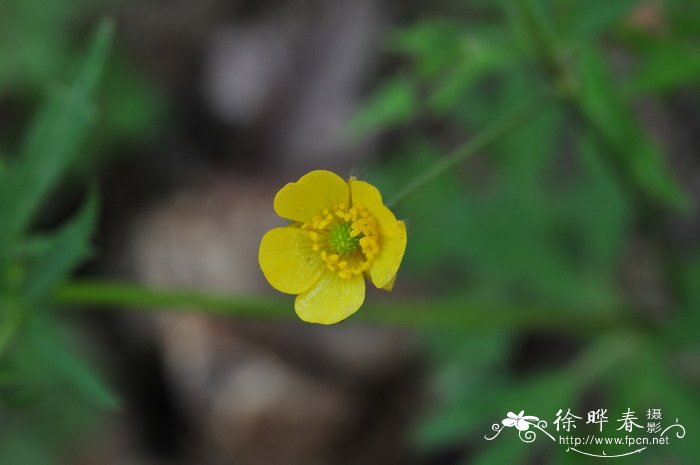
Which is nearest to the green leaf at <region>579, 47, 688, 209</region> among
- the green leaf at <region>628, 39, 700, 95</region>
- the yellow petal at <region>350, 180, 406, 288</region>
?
the green leaf at <region>628, 39, 700, 95</region>

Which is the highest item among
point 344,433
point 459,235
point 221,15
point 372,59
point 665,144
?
point 221,15

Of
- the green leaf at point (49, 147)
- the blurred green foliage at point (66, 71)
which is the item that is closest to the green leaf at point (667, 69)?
the green leaf at point (49, 147)

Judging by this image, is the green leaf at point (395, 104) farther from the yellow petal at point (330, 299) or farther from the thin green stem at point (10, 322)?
the thin green stem at point (10, 322)

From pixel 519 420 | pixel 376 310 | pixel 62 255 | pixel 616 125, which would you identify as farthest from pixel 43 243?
pixel 519 420

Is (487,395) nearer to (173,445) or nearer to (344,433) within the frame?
(344,433)

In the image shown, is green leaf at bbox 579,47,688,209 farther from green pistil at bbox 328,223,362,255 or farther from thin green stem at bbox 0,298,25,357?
thin green stem at bbox 0,298,25,357

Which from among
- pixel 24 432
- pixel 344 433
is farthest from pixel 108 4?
pixel 344 433
